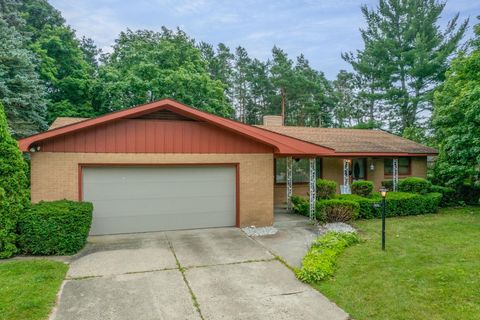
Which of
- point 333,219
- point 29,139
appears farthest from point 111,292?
point 333,219

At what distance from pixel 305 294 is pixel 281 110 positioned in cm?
3115

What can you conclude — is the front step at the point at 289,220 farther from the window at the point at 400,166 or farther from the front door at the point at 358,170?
the window at the point at 400,166

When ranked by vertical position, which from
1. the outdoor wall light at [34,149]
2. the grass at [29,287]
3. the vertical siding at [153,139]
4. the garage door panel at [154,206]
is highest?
the vertical siding at [153,139]

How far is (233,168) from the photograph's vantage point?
9766mm

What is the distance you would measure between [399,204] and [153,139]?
9.06m

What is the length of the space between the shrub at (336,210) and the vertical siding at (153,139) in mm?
2885

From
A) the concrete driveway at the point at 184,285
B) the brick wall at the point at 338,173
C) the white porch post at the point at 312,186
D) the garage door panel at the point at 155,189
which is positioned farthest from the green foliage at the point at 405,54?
the concrete driveway at the point at 184,285

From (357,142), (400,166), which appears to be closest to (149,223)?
(357,142)

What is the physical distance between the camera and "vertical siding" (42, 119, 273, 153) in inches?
333

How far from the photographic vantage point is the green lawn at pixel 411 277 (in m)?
4.54

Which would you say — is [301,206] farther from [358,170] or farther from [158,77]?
[158,77]

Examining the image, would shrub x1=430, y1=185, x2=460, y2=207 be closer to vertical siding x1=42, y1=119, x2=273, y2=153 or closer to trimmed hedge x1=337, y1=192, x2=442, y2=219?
trimmed hedge x1=337, y1=192, x2=442, y2=219

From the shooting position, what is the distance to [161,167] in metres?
9.24

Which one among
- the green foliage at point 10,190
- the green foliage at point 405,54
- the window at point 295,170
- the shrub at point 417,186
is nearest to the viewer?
the green foliage at point 10,190
